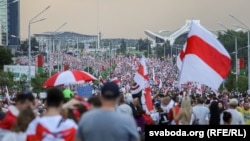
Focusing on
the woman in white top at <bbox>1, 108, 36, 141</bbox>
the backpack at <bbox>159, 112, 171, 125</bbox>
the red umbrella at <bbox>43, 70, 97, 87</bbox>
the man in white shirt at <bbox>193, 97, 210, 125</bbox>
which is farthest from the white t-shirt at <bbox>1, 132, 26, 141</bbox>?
the red umbrella at <bbox>43, 70, 97, 87</bbox>

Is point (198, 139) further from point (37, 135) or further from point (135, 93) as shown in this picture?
point (135, 93)

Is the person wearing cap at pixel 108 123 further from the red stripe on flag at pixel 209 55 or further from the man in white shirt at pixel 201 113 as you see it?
the man in white shirt at pixel 201 113

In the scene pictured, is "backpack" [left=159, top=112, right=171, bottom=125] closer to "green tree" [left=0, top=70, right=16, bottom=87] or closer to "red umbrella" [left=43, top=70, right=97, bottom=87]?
"red umbrella" [left=43, top=70, right=97, bottom=87]

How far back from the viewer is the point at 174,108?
16797mm

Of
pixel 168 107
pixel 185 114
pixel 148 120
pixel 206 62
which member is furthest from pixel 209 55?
pixel 168 107

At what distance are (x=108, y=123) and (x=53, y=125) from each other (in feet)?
3.58

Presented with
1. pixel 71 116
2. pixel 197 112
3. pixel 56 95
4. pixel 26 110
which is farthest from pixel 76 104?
Result: pixel 197 112

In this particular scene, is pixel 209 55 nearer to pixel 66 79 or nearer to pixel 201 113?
pixel 201 113

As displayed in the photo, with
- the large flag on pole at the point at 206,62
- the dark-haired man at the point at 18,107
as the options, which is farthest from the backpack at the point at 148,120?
the dark-haired man at the point at 18,107

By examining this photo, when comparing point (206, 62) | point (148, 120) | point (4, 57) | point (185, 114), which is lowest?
point (4, 57)

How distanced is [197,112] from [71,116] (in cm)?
703

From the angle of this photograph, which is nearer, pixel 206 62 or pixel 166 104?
pixel 206 62

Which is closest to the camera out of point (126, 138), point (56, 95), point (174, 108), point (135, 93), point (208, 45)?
point (126, 138)

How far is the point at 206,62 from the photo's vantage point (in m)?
15.5
